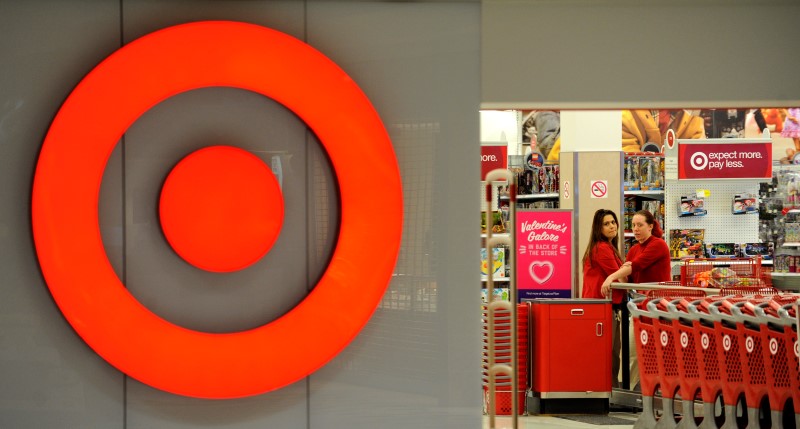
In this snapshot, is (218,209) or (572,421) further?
(572,421)

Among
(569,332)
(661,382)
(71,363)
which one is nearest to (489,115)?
(569,332)

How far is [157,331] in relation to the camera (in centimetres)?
356

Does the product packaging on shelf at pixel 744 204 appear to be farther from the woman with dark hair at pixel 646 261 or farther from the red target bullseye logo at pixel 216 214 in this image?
the red target bullseye logo at pixel 216 214

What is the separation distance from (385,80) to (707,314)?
2.65 meters

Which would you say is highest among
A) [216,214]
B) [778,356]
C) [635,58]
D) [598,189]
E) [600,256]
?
[635,58]

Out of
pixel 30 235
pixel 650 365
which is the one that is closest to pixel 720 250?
pixel 650 365

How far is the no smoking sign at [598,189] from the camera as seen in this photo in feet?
28.9

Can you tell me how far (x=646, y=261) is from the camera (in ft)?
23.4

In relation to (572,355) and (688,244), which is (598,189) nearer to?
(688,244)

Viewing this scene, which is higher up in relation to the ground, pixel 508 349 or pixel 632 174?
pixel 632 174

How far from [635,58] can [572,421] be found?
2.78 meters

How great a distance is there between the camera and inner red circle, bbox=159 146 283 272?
3574 millimetres

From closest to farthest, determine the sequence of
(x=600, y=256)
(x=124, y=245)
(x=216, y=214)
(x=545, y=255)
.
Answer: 1. (x=216, y=214)
2. (x=124, y=245)
3. (x=600, y=256)
4. (x=545, y=255)

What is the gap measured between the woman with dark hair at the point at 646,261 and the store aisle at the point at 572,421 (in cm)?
101
